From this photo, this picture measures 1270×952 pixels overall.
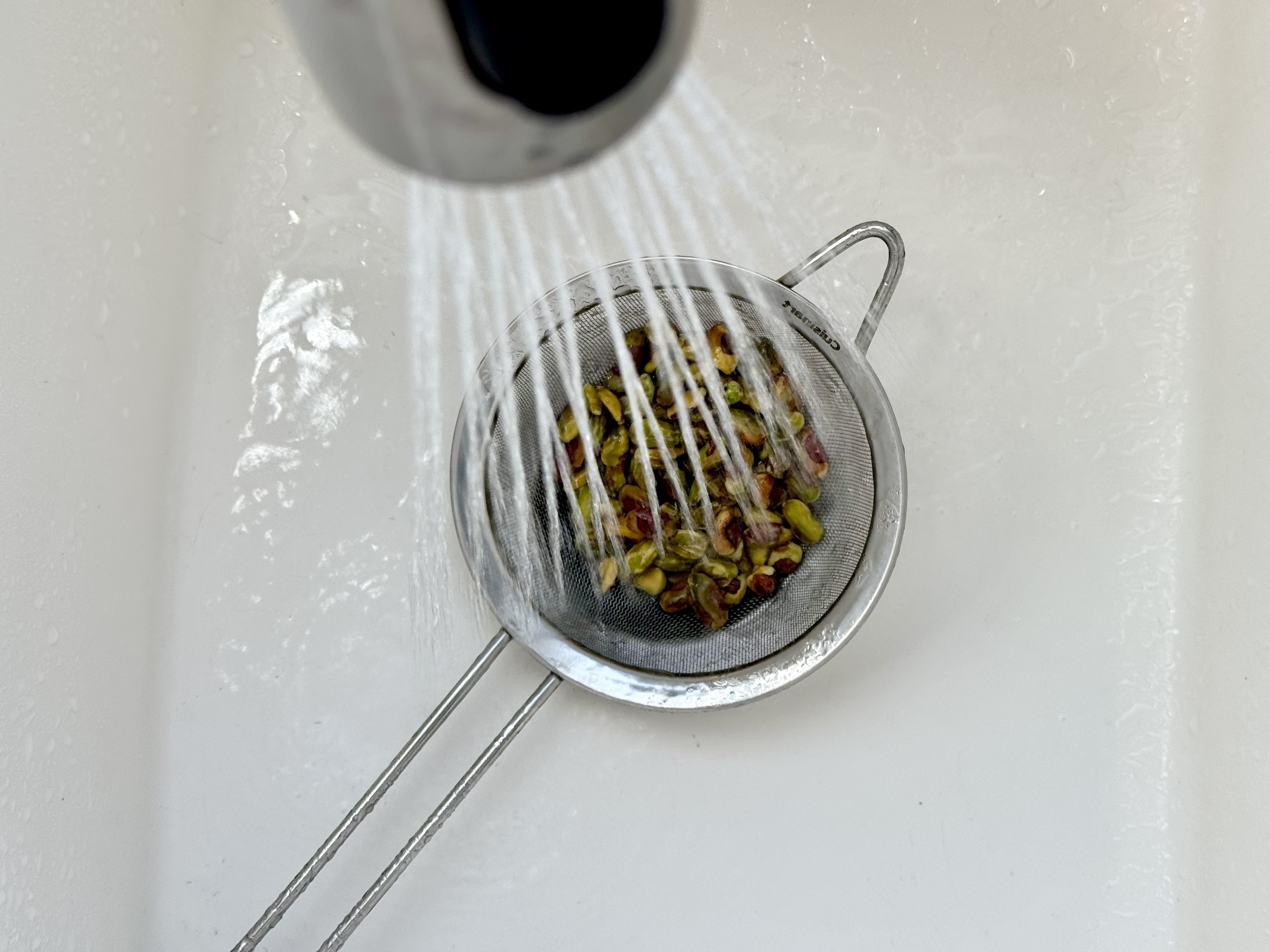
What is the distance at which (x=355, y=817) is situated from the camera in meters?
0.67

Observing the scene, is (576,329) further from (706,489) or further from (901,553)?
(901,553)

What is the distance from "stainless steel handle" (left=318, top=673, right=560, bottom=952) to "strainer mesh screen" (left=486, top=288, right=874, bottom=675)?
6 cm

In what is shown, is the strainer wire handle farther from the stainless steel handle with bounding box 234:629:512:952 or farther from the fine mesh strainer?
the stainless steel handle with bounding box 234:629:512:952

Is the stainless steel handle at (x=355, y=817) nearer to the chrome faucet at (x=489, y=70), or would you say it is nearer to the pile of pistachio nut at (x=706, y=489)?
the pile of pistachio nut at (x=706, y=489)

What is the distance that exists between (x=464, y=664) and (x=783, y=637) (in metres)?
0.25

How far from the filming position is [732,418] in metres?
0.74

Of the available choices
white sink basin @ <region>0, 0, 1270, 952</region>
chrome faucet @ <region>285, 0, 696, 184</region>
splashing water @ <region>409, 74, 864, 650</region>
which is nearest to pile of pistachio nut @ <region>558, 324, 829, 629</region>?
splashing water @ <region>409, 74, 864, 650</region>

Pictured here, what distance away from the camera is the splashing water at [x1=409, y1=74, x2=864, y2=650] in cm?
74

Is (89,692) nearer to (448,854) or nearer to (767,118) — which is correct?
(448,854)

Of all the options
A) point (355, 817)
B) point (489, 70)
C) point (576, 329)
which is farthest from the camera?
point (576, 329)

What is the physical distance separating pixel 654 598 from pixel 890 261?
0.30 meters

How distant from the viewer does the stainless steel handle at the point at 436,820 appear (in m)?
0.66

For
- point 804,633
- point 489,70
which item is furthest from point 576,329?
point 489,70

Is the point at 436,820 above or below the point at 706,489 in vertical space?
below
